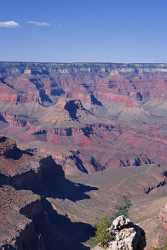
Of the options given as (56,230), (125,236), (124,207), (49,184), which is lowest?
(124,207)

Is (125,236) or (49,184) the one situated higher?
(125,236)

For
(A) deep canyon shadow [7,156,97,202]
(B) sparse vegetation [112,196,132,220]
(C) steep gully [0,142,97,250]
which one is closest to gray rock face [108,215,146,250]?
(C) steep gully [0,142,97,250]

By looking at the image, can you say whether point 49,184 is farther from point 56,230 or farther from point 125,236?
point 125,236

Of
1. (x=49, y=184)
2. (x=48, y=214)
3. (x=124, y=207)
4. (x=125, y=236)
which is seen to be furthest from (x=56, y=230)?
(x=125, y=236)

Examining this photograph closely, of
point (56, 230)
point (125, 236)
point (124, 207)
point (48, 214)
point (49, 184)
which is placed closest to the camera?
point (125, 236)

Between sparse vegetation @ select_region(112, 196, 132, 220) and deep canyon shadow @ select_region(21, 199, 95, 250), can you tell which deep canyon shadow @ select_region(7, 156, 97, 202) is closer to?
deep canyon shadow @ select_region(21, 199, 95, 250)

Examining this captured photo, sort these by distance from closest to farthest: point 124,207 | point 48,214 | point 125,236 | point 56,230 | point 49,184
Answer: point 125,236
point 56,230
point 48,214
point 124,207
point 49,184

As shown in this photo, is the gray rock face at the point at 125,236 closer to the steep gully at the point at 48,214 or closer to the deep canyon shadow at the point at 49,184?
the steep gully at the point at 48,214

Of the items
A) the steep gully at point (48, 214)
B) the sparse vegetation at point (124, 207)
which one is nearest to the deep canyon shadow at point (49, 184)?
the steep gully at point (48, 214)
